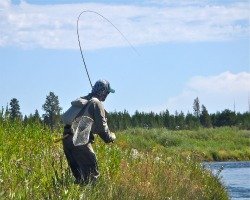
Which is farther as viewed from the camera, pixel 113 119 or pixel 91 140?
pixel 113 119

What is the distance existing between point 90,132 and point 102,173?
1.77 metres

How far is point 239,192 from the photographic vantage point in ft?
74.9

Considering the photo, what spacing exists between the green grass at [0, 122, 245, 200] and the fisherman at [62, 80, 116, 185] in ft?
0.58

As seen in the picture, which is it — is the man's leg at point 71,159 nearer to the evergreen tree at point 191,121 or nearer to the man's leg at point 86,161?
the man's leg at point 86,161

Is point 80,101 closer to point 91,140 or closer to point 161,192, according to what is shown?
point 91,140

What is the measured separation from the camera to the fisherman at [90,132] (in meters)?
9.26

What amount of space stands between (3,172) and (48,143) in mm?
3910

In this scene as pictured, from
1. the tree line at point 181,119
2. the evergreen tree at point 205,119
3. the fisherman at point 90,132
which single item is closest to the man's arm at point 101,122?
the fisherman at point 90,132

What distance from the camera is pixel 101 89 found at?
9.38m

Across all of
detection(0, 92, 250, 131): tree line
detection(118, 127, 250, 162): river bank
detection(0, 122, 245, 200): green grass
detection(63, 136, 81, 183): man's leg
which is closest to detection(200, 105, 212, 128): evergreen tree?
detection(0, 92, 250, 131): tree line

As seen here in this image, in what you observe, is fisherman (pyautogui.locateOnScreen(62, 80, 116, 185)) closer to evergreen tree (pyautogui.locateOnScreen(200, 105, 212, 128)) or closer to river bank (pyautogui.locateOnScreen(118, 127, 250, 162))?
river bank (pyautogui.locateOnScreen(118, 127, 250, 162))

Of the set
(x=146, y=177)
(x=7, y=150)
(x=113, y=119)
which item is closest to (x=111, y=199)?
(x=7, y=150)

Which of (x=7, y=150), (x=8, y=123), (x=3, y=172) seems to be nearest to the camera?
(x=3, y=172)

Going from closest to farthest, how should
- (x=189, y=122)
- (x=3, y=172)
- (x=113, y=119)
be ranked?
1. (x=3, y=172)
2. (x=113, y=119)
3. (x=189, y=122)
